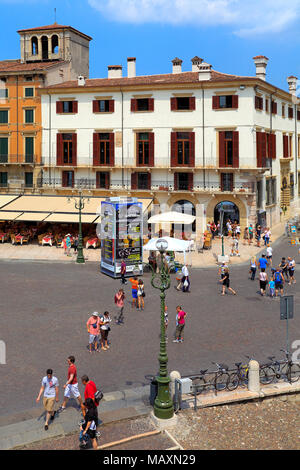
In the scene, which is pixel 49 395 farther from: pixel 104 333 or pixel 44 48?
pixel 44 48

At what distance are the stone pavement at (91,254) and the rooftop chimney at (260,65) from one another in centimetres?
1458

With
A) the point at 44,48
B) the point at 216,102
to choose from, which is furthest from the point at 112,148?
the point at 44,48

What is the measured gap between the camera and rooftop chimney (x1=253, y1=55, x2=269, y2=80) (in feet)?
135

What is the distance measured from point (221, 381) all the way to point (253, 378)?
842mm

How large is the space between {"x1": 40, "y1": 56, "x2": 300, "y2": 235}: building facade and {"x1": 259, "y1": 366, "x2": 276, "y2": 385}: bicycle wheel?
2468 centimetres

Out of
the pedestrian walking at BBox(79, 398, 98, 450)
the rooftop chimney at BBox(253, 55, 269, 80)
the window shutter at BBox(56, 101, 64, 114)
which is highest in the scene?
the rooftop chimney at BBox(253, 55, 269, 80)

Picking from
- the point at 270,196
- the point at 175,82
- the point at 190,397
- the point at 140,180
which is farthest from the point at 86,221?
the point at 190,397

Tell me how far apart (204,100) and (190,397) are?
29191 millimetres

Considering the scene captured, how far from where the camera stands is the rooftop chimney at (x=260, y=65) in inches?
1625

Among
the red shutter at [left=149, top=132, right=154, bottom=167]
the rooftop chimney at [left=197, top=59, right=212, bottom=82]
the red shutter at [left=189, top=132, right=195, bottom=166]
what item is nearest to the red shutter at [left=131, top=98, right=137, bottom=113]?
the red shutter at [left=149, top=132, right=154, bottom=167]

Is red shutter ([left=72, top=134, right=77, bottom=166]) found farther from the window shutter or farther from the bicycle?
the bicycle

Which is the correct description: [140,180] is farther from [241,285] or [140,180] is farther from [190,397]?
[190,397]

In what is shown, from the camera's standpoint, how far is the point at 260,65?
1630 inches

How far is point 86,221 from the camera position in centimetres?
3466
